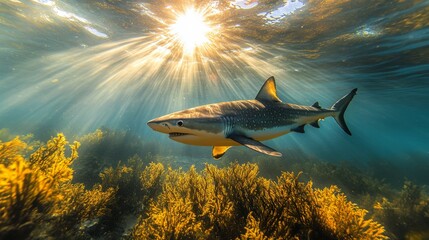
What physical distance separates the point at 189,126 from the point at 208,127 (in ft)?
1.26

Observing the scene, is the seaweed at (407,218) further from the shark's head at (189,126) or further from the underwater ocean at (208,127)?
the shark's head at (189,126)

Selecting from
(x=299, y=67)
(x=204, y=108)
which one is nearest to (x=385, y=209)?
(x=204, y=108)

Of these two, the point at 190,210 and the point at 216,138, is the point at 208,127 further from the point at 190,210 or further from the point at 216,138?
the point at 190,210

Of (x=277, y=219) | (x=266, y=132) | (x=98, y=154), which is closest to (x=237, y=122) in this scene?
(x=266, y=132)

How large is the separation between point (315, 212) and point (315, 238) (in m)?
0.40

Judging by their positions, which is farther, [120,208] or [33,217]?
[120,208]

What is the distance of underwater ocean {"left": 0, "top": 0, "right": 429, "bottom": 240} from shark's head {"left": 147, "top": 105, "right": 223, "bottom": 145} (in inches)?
21.4

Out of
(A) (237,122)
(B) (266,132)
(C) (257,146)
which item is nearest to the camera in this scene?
(C) (257,146)

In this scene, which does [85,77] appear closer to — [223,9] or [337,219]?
[223,9]

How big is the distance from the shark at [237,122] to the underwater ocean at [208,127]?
186mm

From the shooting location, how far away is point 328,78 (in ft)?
81.9

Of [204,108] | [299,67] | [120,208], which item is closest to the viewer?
[204,108]

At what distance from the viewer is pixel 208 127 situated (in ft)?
13.0

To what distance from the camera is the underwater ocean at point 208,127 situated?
12.8 ft
